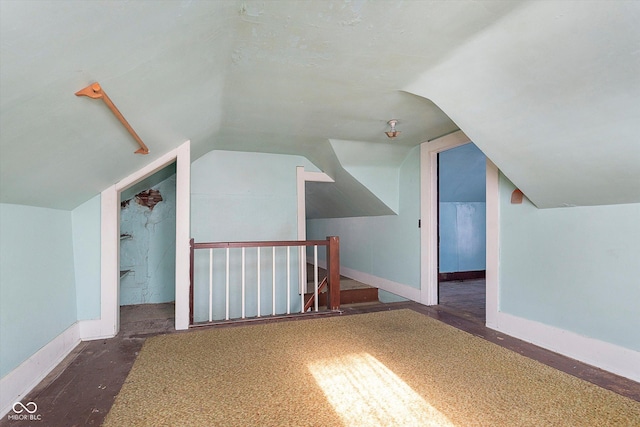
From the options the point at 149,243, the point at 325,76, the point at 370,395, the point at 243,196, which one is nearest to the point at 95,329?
the point at 149,243

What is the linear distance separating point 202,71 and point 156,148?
42.0 inches

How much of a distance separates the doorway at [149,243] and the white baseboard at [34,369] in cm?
172

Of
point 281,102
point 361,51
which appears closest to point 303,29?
point 361,51

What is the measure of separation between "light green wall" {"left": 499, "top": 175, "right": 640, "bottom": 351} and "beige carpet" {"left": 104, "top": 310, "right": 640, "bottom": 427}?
0.46 m

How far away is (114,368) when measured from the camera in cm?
219

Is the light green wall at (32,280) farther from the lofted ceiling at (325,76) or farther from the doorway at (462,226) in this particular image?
the doorway at (462,226)

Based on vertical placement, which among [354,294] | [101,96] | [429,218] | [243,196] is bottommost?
[354,294]

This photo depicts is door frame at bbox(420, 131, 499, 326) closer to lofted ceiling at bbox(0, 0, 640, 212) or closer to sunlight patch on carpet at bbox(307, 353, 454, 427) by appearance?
lofted ceiling at bbox(0, 0, 640, 212)

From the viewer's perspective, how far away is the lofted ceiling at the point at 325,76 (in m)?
1.23

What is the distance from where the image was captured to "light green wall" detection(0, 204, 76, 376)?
179cm

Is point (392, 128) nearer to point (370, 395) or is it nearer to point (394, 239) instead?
point (394, 239)

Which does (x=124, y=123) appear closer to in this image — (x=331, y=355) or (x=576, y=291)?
(x=331, y=355)

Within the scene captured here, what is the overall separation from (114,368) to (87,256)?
1101mm

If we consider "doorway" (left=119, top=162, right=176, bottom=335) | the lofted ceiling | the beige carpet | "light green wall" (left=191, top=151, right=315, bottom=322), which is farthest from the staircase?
the lofted ceiling
